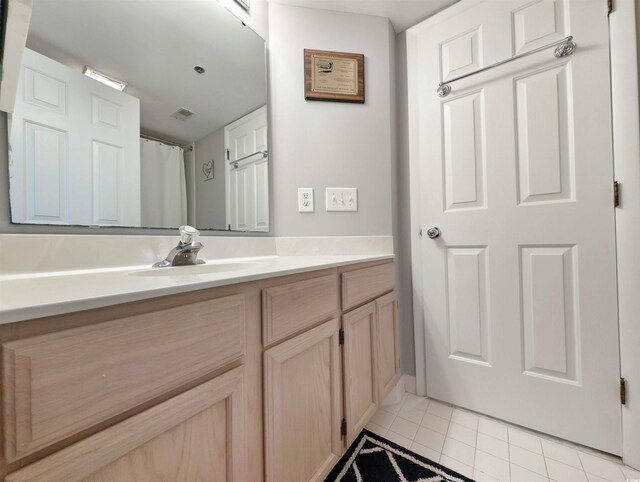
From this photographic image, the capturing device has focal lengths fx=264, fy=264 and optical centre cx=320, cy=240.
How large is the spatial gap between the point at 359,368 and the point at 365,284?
315mm

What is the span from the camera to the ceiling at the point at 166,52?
760 millimetres

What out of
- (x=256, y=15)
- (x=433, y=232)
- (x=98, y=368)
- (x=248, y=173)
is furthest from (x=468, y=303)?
(x=256, y=15)

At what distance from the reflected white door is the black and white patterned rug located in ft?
3.44

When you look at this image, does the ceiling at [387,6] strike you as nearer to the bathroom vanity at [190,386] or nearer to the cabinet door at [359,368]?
the bathroom vanity at [190,386]

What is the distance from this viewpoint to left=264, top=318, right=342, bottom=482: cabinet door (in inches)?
25.5

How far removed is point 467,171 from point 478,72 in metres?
0.47

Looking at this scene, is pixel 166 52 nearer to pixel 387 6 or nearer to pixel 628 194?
pixel 387 6

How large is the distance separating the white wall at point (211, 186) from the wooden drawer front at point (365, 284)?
0.61 meters

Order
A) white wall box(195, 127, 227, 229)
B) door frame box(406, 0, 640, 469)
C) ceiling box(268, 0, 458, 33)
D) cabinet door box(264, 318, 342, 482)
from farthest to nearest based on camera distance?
ceiling box(268, 0, 458, 33)
white wall box(195, 127, 227, 229)
door frame box(406, 0, 640, 469)
cabinet door box(264, 318, 342, 482)

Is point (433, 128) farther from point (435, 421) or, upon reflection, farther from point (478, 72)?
point (435, 421)

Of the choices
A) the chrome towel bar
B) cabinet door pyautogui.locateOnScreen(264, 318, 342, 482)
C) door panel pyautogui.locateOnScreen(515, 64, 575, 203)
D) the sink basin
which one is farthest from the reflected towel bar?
door panel pyautogui.locateOnScreen(515, 64, 575, 203)

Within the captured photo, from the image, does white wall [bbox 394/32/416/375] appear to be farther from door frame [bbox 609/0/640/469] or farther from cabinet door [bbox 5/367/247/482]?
cabinet door [bbox 5/367/247/482]

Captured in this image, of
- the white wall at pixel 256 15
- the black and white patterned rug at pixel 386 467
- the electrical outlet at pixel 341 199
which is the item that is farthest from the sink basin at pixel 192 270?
the white wall at pixel 256 15

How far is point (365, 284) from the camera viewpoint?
1060mm
